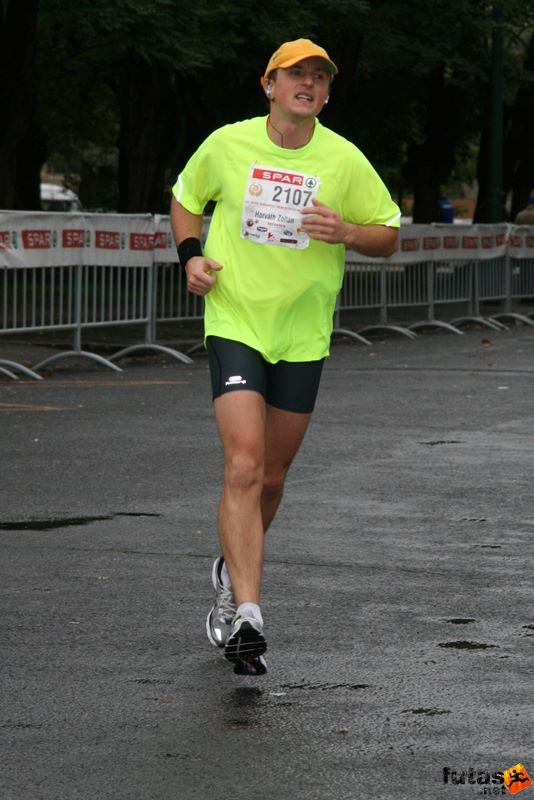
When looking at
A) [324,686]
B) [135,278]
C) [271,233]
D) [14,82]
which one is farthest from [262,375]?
[14,82]

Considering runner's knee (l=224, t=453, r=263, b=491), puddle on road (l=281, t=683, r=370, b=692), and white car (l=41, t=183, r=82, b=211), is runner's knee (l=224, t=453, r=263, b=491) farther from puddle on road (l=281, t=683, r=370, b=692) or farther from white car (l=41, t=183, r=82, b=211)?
white car (l=41, t=183, r=82, b=211)

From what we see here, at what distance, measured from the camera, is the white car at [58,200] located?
64.8 meters

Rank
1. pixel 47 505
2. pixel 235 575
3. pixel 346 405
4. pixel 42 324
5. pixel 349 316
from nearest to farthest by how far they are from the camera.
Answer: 1. pixel 235 575
2. pixel 47 505
3. pixel 346 405
4. pixel 42 324
5. pixel 349 316

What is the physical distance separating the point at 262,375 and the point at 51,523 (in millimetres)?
2868

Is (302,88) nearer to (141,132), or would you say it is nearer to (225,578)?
(225,578)

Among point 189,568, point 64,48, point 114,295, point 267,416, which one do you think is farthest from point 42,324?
point 64,48

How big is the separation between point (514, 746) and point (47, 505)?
15.1 feet

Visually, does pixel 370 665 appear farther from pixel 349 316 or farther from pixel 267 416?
Result: pixel 349 316

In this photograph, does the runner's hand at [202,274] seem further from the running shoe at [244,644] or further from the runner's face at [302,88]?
the running shoe at [244,644]

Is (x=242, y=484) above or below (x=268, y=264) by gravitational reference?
below

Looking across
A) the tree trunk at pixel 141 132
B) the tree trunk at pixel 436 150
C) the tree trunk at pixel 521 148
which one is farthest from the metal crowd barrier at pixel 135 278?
the tree trunk at pixel 436 150

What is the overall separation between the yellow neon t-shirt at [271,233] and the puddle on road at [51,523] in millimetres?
2656

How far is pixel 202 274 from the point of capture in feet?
19.3

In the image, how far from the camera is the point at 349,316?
2462 centimetres
